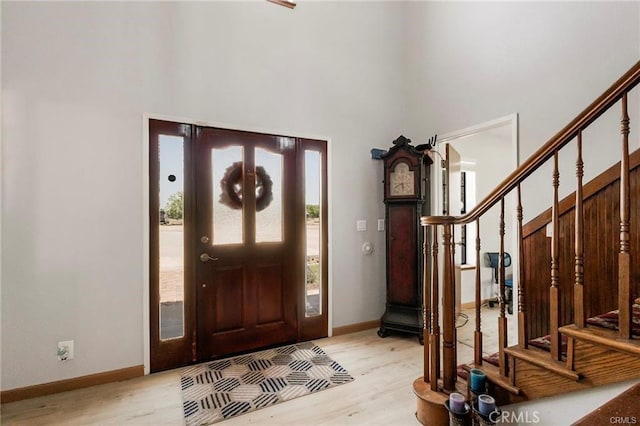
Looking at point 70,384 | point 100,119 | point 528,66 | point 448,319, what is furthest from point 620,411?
point 100,119

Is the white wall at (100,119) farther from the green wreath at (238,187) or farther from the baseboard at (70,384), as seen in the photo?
the green wreath at (238,187)

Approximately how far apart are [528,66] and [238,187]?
271 centimetres

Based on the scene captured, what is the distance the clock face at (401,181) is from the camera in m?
3.20

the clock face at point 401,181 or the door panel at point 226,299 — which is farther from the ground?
the clock face at point 401,181

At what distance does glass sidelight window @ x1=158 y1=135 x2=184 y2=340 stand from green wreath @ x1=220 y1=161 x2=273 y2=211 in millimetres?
366

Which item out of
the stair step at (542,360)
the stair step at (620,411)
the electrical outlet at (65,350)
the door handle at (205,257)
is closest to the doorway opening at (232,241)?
the door handle at (205,257)

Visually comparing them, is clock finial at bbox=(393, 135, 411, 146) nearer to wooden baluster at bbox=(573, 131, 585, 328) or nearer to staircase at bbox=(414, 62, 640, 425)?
staircase at bbox=(414, 62, 640, 425)

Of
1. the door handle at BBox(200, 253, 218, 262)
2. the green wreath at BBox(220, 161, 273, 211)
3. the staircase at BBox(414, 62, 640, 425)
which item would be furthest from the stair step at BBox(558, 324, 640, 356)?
the door handle at BBox(200, 253, 218, 262)

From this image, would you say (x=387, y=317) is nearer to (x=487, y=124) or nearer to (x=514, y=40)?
(x=487, y=124)

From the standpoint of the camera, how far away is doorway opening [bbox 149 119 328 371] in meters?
2.59

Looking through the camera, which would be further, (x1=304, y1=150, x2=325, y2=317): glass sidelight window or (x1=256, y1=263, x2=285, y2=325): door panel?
(x1=304, y1=150, x2=325, y2=317): glass sidelight window

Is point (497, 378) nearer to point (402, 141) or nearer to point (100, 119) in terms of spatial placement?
point (402, 141)

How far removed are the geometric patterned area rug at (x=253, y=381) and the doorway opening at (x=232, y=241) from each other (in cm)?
19

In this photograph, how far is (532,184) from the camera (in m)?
2.54
